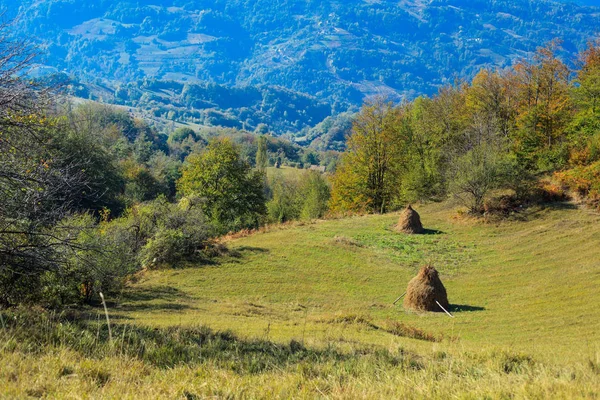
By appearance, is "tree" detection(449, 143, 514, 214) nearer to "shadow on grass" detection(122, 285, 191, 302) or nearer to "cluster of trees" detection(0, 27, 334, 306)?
"cluster of trees" detection(0, 27, 334, 306)

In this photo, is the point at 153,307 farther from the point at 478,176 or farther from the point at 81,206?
the point at 478,176

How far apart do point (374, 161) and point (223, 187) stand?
19390mm

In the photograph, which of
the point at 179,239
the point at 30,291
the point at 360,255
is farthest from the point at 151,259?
the point at 360,255

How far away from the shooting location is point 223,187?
5153 centimetres

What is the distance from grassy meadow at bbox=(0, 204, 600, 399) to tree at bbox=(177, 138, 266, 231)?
39.3ft

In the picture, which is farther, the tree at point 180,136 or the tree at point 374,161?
the tree at point 180,136

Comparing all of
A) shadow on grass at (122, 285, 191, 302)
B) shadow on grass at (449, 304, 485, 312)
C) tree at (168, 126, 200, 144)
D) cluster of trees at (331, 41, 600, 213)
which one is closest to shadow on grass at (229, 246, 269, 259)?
shadow on grass at (122, 285, 191, 302)

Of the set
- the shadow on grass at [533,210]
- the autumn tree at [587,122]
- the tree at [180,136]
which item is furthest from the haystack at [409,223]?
the tree at [180,136]

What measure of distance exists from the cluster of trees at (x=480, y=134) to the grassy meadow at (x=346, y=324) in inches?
290

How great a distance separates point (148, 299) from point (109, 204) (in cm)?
4192

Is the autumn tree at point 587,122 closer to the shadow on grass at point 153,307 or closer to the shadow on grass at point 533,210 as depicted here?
the shadow on grass at point 533,210

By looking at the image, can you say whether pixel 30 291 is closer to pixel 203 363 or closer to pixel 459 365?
pixel 203 363

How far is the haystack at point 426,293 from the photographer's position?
2366 centimetres

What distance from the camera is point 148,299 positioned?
889 inches
